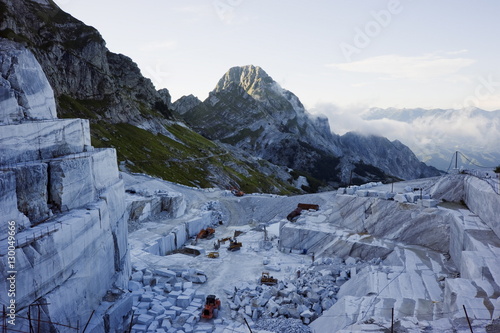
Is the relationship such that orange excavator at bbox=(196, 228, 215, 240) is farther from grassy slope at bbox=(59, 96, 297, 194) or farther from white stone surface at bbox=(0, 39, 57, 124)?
grassy slope at bbox=(59, 96, 297, 194)

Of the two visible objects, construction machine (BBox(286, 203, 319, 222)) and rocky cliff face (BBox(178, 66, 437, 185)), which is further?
rocky cliff face (BBox(178, 66, 437, 185))

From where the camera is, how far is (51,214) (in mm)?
13883

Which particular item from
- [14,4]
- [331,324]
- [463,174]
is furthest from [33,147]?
[14,4]

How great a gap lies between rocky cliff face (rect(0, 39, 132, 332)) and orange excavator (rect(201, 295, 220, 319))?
421 cm

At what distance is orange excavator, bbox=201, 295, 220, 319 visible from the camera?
62.0 feet

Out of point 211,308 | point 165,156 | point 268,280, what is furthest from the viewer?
point 165,156

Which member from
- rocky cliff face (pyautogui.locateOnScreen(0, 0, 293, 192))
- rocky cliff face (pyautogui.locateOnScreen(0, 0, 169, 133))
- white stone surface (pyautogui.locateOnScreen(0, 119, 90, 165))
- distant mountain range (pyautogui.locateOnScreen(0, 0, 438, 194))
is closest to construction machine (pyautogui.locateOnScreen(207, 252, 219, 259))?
white stone surface (pyautogui.locateOnScreen(0, 119, 90, 165))

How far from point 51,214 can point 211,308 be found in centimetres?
1018

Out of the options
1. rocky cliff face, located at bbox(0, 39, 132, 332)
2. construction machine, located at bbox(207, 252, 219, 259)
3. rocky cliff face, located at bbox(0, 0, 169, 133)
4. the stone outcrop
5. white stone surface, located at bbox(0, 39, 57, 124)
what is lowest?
construction machine, located at bbox(207, 252, 219, 259)

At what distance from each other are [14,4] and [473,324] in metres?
115

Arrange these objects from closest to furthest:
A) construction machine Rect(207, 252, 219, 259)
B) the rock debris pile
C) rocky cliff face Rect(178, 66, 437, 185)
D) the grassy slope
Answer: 1. the rock debris pile
2. construction machine Rect(207, 252, 219, 259)
3. the grassy slope
4. rocky cliff face Rect(178, 66, 437, 185)

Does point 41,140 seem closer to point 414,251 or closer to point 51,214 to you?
point 51,214

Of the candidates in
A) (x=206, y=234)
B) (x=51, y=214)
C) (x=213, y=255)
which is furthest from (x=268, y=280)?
(x=206, y=234)

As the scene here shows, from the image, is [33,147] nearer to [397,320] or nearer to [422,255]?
→ [397,320]
